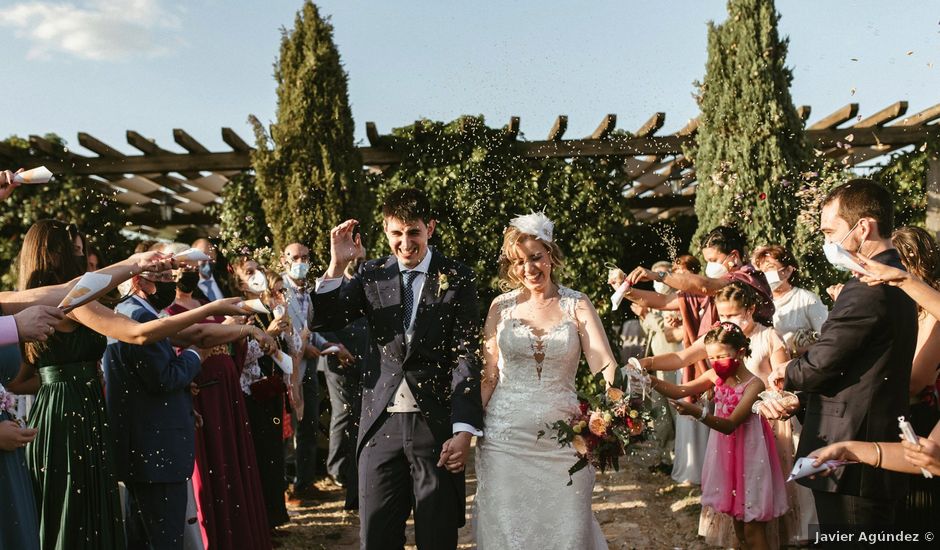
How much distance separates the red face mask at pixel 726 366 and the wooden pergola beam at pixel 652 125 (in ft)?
18.3

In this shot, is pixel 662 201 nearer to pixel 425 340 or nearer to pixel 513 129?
pixel 513 129

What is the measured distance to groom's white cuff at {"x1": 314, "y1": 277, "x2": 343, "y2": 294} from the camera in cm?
395

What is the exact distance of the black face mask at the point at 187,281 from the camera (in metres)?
4.98

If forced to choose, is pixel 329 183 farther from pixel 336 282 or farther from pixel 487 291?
pixel 336 282

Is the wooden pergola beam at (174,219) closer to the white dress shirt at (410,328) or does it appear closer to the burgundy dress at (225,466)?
the burgundy dress at (225,466)

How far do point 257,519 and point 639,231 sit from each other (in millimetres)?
8094

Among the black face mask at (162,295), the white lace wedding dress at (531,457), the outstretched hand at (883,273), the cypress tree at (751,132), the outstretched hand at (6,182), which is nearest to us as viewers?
the outstretched hand at (883,273)

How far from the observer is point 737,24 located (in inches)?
389

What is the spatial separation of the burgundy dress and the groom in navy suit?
150 centimetres

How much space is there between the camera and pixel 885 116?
33.2 ft

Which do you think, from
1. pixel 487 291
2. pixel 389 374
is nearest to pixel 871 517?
pixel 389 374

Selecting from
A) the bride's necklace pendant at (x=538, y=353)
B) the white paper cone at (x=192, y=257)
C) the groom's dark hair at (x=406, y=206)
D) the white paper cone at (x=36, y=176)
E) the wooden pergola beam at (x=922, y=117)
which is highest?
the wooden pergola beam at (x=922, y=117)

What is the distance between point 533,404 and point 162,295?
2.36 metres

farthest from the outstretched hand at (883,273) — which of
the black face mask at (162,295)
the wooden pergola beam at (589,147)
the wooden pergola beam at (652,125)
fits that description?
the wooden pergola beam at (589,147)
